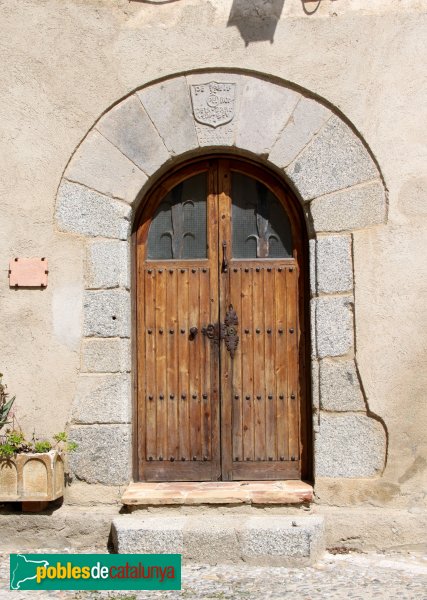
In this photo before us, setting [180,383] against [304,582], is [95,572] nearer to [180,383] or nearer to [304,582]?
[304,582]

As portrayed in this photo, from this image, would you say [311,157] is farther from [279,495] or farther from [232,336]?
[279,495]

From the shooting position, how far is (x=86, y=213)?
15.3ft

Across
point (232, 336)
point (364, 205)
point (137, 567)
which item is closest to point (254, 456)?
point (232, 336)

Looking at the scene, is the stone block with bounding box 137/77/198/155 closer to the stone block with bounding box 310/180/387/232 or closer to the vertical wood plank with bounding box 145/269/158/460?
the stone block with bounding box 310/180/387/232

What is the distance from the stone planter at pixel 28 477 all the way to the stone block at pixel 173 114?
2.03m

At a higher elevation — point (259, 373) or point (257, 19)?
point (257, 19)

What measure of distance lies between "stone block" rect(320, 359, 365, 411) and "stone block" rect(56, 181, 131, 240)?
1.55 meters

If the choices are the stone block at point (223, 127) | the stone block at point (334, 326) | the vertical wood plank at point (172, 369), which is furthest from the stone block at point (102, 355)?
the stone block at point (223, 127)

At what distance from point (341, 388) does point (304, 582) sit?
44.9 inches

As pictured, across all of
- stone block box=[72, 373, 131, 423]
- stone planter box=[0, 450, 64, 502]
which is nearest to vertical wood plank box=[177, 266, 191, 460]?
stone block box=[72, 373, 131, 423]

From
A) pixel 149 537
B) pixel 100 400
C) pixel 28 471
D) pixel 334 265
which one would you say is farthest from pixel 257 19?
pixel 149 537

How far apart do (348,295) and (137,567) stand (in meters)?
1.97

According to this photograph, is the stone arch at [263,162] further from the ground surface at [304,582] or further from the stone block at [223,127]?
the ground surface at [304,582]

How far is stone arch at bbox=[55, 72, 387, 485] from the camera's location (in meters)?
4.51
